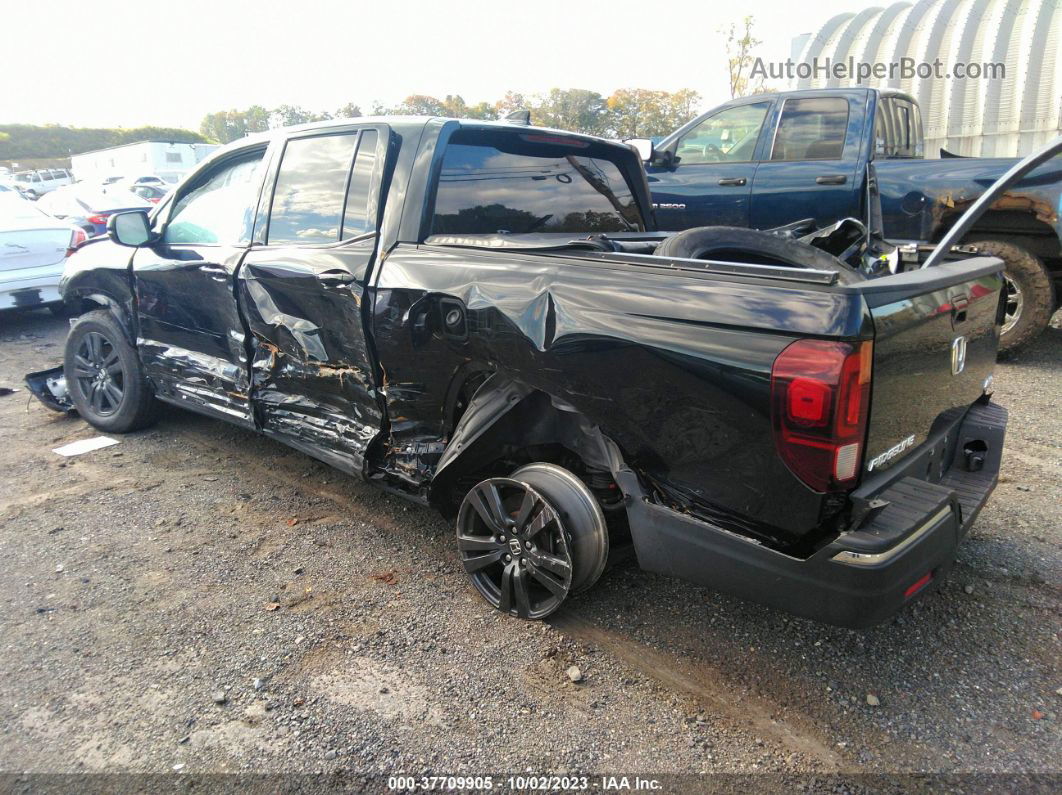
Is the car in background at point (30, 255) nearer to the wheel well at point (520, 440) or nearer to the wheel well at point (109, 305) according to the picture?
the wheel well at point (109, 305)

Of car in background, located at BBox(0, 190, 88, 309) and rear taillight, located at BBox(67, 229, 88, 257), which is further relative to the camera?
rear taillight, located at BBox(67, 229, 88, 257)

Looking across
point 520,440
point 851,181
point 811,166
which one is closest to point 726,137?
point 811,166

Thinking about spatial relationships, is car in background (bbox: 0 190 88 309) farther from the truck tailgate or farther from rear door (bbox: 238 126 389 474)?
the truck tailgate

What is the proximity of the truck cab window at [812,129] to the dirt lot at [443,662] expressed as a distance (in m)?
3.64

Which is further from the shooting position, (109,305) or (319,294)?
(109,305)

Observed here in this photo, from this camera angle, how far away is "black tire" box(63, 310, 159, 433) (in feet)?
15.4

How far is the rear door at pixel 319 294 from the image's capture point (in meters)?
3.13

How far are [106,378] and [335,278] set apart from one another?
8.89 feet

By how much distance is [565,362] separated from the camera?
2369 mm

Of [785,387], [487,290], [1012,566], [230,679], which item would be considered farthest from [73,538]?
[1012,566]

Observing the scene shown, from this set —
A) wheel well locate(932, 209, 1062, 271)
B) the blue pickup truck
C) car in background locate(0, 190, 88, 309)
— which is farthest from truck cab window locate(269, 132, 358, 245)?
car in background locate(0, 190, 88, 309)

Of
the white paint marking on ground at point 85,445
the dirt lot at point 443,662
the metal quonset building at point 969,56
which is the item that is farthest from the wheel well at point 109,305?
the metal quonset building at point 969,56

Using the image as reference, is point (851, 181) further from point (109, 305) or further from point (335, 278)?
point (109, 305)

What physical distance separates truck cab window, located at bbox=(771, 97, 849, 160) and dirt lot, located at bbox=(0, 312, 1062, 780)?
364cm
